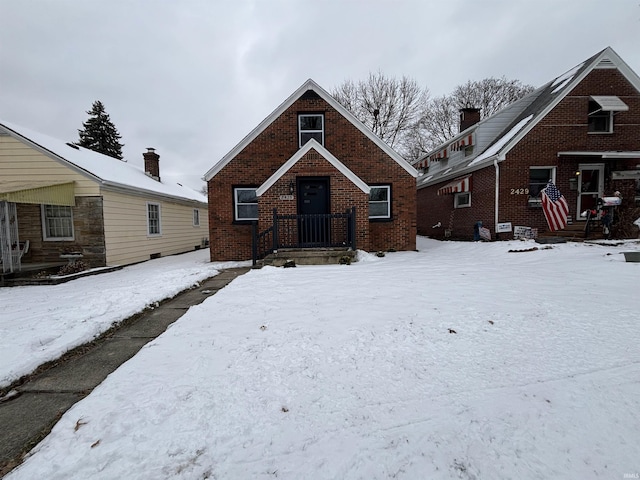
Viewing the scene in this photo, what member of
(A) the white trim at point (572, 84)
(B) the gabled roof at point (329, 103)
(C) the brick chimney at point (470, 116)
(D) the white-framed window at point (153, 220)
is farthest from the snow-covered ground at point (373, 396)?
(C) the brick chimney at point (470, 116)

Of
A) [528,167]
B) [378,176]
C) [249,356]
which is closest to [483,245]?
[528,167]

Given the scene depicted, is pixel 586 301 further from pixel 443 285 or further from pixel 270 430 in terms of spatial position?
pixel 270 430

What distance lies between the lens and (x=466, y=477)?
63.8 inches

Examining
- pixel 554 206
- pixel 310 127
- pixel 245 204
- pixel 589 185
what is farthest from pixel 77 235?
pixel 589 185

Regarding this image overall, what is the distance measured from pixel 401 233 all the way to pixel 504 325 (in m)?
7.63

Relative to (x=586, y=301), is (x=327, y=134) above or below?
above

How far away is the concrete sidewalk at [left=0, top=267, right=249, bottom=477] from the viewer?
206 cm

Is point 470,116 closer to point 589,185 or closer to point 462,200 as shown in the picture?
point 462,200

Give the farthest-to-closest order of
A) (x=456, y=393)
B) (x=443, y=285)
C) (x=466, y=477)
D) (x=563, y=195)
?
(x=563, y=195) → (x=443, y=285) → (x=456, y=393) → (x=466, y=477)

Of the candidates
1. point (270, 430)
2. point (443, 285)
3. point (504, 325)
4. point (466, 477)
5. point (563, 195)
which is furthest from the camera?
point (563, 195)

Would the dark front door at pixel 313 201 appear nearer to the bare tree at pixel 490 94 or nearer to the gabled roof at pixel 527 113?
the gabled roof at pixel 527 113

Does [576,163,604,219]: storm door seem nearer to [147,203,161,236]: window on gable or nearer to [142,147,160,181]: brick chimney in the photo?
[147,203,161,236]: window on gable

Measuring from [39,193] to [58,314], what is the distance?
6327 mm

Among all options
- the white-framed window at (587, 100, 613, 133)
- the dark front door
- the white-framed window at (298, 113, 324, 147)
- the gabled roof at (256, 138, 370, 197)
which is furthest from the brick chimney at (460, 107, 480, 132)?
the dark front door
